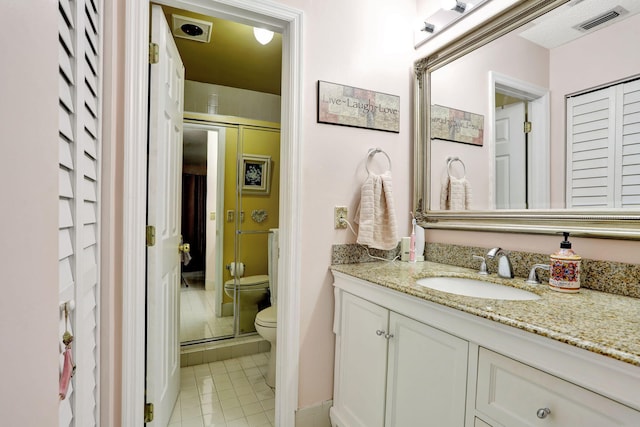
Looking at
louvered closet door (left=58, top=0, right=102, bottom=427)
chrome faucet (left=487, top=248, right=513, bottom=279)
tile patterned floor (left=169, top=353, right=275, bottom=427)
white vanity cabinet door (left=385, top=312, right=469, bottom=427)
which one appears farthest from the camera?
tile patterned floor (left=169, top=353, right=275, bottom=427)

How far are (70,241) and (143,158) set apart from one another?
2.35 feet

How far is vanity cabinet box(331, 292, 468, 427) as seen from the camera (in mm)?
999

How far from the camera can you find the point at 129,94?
128 centimetres

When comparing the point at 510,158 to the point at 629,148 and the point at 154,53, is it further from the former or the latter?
the point at 154,53

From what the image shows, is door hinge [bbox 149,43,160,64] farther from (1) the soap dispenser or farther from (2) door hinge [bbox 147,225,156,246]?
(1) the soap dispenser

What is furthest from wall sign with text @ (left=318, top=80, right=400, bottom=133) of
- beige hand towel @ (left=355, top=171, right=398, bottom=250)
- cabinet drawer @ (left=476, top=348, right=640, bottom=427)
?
cabinet drawer @ (left=476, top=348, right=640, bottom=427)

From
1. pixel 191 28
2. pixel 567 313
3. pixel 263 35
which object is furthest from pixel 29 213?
pixel 191 28

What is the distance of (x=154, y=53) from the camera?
4.60 feet

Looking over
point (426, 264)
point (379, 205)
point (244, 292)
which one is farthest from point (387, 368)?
point (244, 292)

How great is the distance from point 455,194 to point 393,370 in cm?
96

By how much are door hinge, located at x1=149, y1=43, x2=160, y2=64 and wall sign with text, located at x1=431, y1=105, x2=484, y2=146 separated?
4.55 feet

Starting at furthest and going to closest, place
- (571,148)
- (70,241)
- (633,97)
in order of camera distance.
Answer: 1. (571,148)
2. (633,97)
3. (70,241)

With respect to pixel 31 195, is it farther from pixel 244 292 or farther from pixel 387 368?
pixel 244 292

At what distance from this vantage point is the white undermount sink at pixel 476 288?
1238 millimetres
